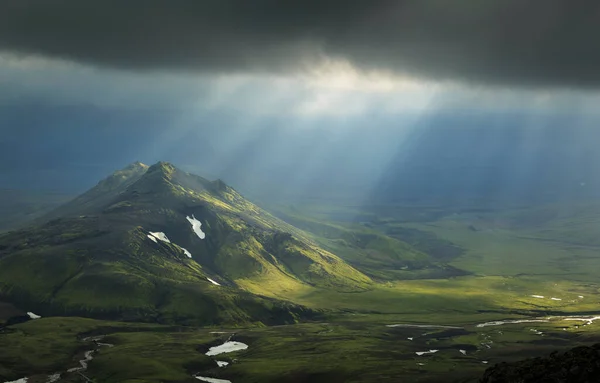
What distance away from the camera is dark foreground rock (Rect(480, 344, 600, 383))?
95938mm

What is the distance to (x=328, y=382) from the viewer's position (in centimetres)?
19962

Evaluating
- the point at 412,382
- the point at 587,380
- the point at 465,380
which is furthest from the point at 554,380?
the point at 412,382

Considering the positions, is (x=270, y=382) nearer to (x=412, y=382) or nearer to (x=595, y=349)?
(x=412, y=382)

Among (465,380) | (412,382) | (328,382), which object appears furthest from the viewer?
(328,382)

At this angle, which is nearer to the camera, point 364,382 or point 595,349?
point 595,349

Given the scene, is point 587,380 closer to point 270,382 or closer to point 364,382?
point 364,382

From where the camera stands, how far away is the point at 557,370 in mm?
100562

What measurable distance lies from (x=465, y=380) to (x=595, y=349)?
7457 cm

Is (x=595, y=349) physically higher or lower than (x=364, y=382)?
higher

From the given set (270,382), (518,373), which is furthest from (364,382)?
(518,373)

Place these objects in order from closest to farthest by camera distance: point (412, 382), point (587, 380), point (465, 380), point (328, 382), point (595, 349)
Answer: point (587, 380), point (595, 349), point (465, 380), point (412, 382), point (328, 382)

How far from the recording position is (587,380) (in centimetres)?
9450

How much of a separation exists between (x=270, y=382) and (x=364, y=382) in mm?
30869

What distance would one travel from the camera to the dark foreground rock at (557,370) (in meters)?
95.9
